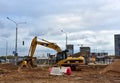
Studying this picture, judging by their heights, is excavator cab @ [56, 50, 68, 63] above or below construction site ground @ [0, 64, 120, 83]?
above

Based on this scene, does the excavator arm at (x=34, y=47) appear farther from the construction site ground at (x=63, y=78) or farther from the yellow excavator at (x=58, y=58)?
the construction site ground at (x=63, y=78)

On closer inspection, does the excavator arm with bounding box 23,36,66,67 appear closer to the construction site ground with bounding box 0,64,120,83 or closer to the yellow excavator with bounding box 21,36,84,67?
the yellow excavator with bounding box 21,36,84,67

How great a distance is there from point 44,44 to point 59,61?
20.7ft

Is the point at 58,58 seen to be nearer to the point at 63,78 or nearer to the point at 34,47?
the point at 34,47

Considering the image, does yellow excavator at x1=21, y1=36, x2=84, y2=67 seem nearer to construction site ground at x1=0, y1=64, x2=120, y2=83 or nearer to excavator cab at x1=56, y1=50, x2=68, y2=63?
excavator cab at x1=56, y1=50, x2=68, y2=63

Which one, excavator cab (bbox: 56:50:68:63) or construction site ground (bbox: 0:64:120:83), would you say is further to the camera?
excavator cab (bbox: 56:50:68:63)

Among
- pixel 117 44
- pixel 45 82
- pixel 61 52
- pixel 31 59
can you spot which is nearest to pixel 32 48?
pixel 31 59

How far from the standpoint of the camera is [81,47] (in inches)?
6127

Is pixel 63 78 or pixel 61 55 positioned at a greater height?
pixel 61 55

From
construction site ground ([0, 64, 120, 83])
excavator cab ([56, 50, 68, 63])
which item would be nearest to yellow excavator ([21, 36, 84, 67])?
excavator cab ([56, 50, 68, 63])

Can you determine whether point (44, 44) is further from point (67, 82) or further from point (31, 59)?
point (67, 82)

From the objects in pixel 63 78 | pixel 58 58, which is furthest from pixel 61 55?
pixel 63 78

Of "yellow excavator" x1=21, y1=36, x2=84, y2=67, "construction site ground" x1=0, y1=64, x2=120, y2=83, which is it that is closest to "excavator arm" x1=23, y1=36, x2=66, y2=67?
"yellow excavator" x1=21, y1=36, x2=84, y2=67

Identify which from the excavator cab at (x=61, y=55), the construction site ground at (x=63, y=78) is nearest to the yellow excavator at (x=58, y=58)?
the excavator cab at (x=61, y=55)
